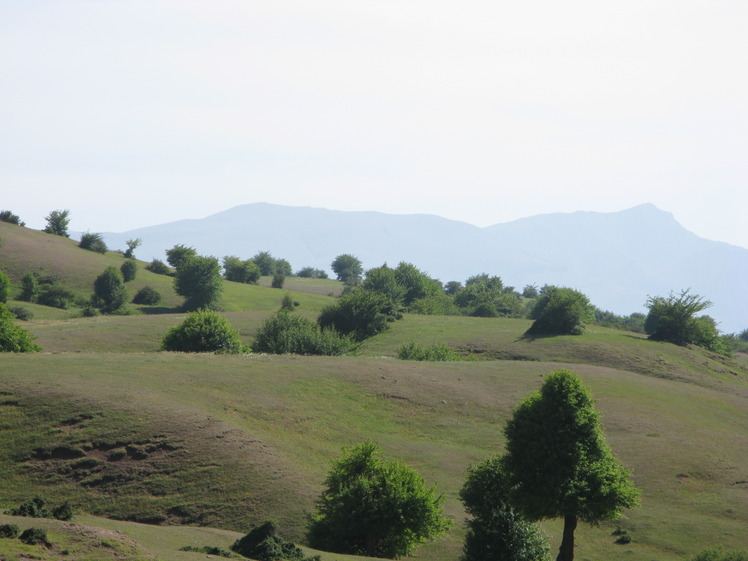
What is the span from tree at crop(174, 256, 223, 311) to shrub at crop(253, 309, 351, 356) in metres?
39.5

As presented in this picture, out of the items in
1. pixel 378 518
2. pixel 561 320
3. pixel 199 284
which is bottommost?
pixel 378 518

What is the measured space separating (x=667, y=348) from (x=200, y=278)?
70141 mm

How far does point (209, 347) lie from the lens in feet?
223

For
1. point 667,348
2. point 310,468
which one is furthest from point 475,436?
point 667,348

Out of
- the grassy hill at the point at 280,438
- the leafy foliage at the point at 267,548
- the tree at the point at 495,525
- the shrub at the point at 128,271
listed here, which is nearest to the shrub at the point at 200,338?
the grassy hill at the point at 280,438

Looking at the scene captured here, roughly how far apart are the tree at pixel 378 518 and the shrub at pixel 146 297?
302 ft

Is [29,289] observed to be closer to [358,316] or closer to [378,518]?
[358,316]

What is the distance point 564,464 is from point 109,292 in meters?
93.6

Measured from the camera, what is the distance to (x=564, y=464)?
110ft

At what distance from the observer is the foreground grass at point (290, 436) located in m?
35.3

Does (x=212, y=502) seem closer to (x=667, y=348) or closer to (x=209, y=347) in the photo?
(x=209, y=347)

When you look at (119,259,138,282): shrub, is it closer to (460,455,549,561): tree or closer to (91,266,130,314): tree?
(91,266,130,314): tree

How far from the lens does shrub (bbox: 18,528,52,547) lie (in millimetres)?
21859

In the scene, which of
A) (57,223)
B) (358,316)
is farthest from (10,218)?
(358,316)
